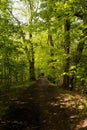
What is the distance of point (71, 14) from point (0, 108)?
6644 mm

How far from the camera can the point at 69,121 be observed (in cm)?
1034

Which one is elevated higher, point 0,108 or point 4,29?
point 4,29

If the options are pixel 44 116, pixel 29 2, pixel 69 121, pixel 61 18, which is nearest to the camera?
pixel 69 121

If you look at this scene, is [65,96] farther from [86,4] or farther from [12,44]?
[86,4]

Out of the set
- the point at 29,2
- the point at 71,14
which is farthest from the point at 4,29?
the point at 29,2

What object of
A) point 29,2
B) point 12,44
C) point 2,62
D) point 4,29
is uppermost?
point 29,2

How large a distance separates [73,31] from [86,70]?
2.56 meters

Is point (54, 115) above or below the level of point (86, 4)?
below

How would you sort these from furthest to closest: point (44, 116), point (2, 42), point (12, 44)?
point (12, 44), point (2, 42), point (44, 116)

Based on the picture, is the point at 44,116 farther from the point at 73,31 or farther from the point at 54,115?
the point at 73,31

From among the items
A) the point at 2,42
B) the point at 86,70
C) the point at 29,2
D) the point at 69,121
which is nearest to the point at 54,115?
the point at 69,121

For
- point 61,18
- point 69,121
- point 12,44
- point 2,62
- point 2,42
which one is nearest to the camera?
point 69,121

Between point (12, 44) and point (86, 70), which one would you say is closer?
point (86, 70)

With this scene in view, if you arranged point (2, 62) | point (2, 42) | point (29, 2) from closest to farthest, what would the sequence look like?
1. point (2, 42)
2. point (2, 62)
3. point (29, 2)
